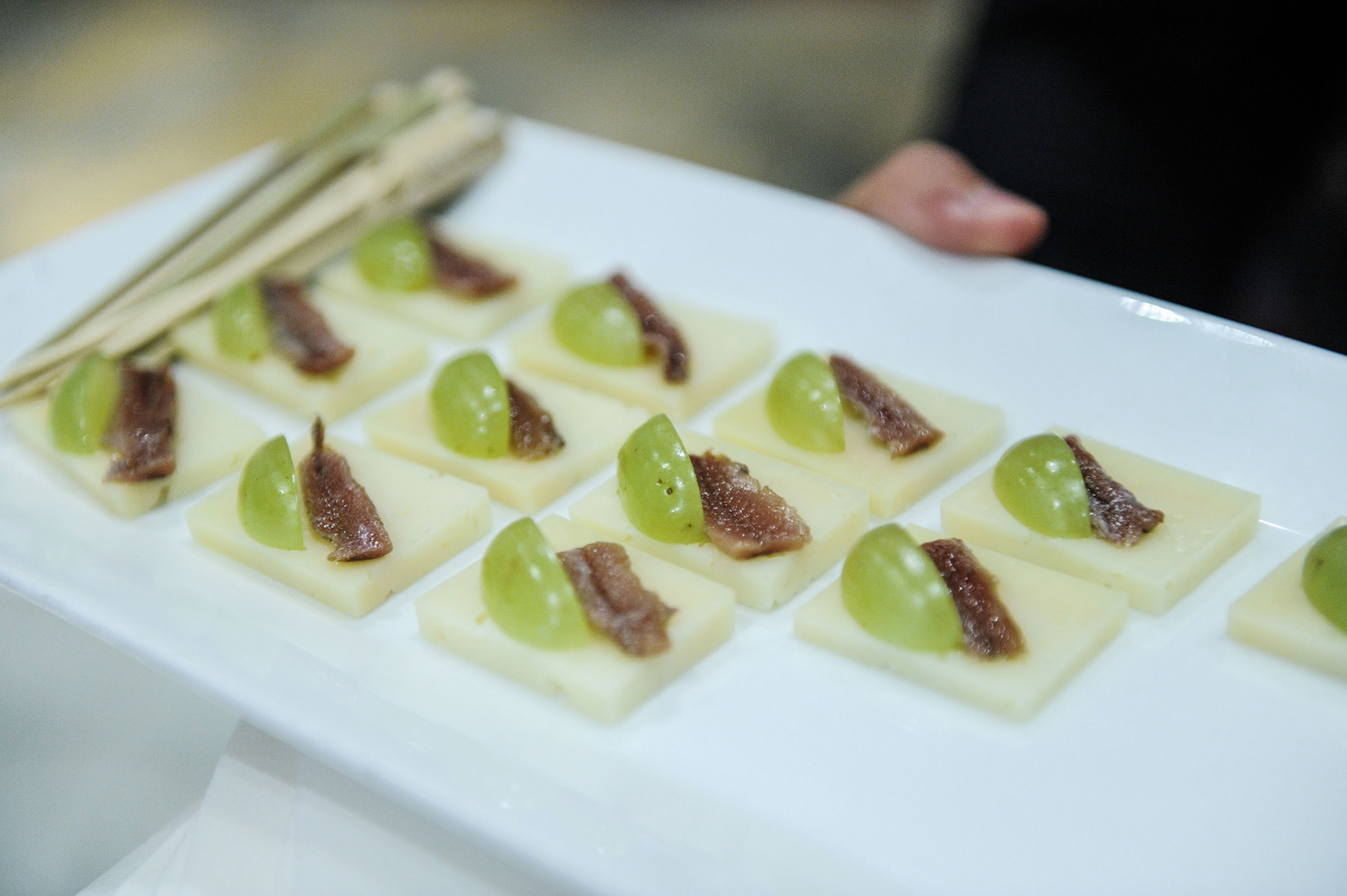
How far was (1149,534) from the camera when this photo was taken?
2.05m

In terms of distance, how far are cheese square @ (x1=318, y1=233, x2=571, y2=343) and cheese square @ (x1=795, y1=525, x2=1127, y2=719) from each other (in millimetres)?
1294

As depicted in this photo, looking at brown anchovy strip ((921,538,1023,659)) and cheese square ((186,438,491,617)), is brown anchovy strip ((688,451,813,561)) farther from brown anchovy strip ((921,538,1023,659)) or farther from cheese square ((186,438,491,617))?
cheese square ((186,438,491,617))

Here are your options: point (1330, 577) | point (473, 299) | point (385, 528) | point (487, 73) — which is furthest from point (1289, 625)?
point (487, 73)

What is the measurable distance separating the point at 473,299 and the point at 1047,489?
1.49m

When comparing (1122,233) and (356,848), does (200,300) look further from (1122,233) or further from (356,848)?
(1122,233)

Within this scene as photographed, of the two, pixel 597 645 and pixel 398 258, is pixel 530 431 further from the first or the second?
pixel 398 258

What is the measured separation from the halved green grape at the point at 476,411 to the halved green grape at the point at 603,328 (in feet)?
Result: 1.02

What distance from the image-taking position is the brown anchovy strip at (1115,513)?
2.04 meters

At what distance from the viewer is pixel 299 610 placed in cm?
207

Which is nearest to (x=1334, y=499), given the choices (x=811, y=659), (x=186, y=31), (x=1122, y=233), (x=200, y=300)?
(x=811, y=659)

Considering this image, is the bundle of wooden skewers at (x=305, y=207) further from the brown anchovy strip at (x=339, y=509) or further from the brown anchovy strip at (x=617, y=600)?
the brown anchovy strip at (x=617, y=600)

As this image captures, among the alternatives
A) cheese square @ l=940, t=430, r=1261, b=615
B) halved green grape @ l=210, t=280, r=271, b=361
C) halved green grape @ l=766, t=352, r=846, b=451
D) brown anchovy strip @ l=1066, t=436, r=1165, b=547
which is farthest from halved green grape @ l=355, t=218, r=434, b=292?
brown anchovy strip @ l=1066, t=436, r=1165, b=547

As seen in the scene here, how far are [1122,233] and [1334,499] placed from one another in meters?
1.74

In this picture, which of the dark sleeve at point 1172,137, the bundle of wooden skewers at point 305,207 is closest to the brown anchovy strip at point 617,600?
the bundle of wooden skewers at point 305,207
